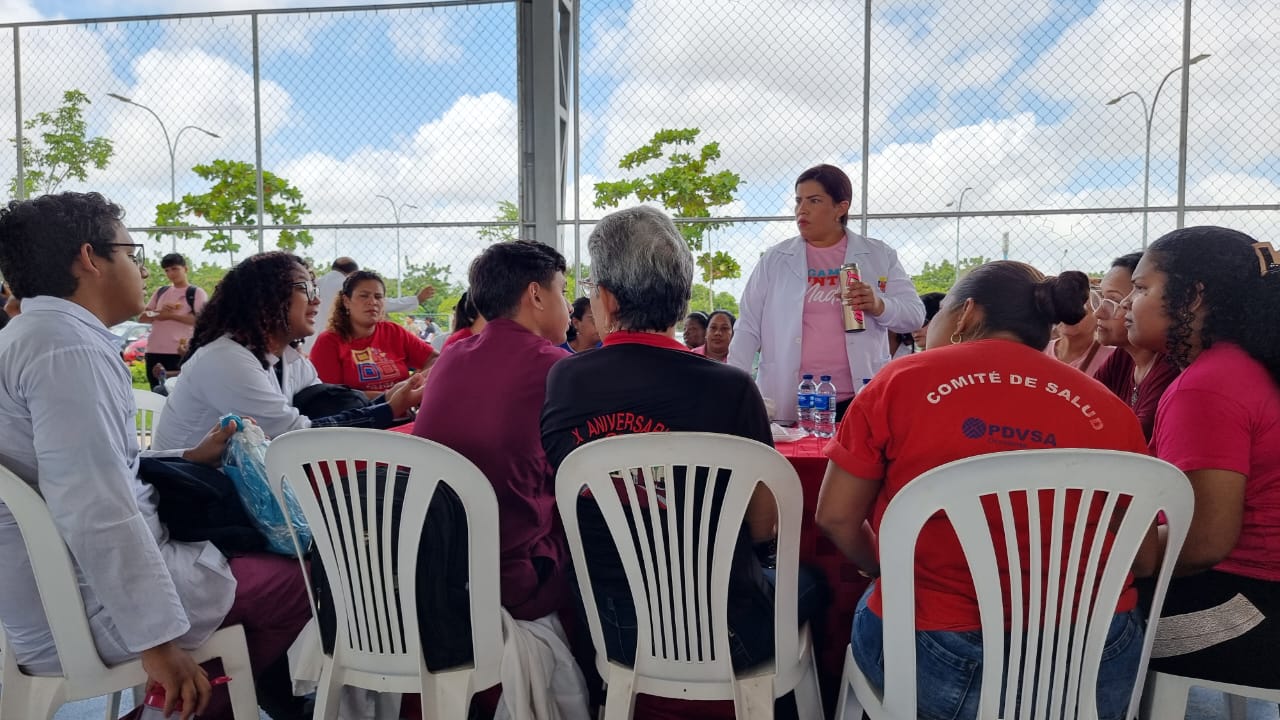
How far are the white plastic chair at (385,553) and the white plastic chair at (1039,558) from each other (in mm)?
799

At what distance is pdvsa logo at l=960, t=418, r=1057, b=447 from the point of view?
128 centimetres

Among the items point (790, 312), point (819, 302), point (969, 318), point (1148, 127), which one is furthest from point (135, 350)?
point (1148, 127)

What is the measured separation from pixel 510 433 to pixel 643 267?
0.51 metres

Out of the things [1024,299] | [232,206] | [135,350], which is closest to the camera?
[1024,299]

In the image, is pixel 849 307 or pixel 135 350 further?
pixel 135 350

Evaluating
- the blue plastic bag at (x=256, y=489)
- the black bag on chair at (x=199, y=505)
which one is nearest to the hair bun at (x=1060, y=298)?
the blue plastic bag at (x=256, y=489)

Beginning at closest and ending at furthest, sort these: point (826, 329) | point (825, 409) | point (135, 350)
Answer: point (825, 409) < point (826, 329) < point (135, 350)

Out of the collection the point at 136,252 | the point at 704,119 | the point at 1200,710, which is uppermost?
the point at 704,119

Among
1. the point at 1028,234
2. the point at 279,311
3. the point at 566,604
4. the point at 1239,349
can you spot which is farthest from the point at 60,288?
the point at 1028,234

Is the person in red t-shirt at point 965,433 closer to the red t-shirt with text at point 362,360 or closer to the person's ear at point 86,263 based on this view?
the person's ear at point 86,263

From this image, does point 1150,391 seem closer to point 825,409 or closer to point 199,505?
point 825,409

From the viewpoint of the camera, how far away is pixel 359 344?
3967 mm

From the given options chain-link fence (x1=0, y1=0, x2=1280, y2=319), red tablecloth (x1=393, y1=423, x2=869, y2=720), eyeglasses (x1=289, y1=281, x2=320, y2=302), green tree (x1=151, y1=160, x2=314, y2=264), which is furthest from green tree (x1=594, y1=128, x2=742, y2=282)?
red tablecloth (x1=393, y1=423, x2=869, y2=720)

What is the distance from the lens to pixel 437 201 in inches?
Answer: 221
